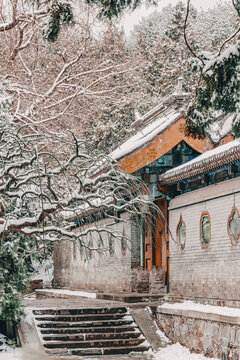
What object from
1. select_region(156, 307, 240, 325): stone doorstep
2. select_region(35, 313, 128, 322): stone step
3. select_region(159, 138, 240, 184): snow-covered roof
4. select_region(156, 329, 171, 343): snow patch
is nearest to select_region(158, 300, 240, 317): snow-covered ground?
select_region(156, 307, 240, 325): stone doorstep

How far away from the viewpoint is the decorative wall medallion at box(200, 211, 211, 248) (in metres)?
16.9

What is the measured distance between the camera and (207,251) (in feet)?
55.4

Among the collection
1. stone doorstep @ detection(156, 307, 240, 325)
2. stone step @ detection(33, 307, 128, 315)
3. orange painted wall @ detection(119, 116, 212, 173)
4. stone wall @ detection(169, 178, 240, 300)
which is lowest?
stone doorstep @ detection(156, 307, 240, 325)

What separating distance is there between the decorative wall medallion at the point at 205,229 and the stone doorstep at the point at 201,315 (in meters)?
1.93

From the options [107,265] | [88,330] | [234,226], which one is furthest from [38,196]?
[107,265]

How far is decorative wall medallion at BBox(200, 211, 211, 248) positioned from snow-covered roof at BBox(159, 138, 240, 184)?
3.68 feet

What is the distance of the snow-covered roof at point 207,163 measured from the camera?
47.5ft

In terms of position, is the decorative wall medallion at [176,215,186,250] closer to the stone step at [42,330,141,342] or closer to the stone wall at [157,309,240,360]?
the stone wall at [157,309,240,360]

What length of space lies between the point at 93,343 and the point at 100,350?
0.37 meters

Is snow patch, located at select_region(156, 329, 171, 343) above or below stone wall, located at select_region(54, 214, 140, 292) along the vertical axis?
below

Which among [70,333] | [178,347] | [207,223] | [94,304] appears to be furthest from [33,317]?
[207,223]

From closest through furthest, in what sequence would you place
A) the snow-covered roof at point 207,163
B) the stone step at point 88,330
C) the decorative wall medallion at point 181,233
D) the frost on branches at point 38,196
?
1. the frost on branches at point 38,196
2. the snow-covered roof at point 207,163
3. the stone step at point 88,330
4. the decorative wall medallion at point 181,233

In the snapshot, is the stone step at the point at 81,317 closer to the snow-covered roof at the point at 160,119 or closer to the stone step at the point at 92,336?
the stone step at the point at 92,336

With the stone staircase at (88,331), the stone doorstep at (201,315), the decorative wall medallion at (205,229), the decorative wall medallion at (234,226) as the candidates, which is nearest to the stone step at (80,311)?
the stone staircase at (88,331)
